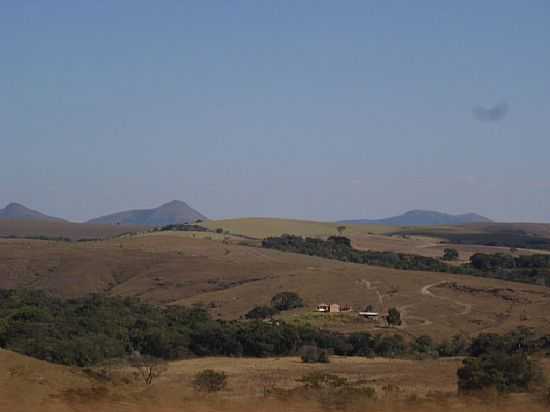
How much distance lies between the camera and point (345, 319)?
5369cm

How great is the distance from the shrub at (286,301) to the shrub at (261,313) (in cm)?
155

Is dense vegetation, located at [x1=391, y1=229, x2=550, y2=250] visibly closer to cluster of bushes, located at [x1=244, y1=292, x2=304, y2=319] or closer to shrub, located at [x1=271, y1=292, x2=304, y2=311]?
shrub, located at [x1=271, y1=292, x2=304, y2=311]

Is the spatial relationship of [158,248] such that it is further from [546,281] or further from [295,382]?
[295,382]

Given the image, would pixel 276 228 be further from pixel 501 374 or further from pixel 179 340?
pixel 501 374

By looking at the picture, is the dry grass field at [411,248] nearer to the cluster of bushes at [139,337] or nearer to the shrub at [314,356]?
the cluster of bushes at [139,337]

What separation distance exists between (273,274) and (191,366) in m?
47.5

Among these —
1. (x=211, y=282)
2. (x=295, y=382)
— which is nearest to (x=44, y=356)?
(x=295, y=382)

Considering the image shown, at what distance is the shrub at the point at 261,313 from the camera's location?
57.3 m

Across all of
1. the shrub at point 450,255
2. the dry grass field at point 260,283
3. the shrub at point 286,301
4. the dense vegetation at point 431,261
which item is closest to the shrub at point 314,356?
the dry grass field at point 260,283

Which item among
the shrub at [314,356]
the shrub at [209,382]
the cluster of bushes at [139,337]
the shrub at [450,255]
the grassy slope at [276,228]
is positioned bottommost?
the shrub at [314,356]

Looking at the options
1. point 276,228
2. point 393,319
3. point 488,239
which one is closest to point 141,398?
point 393,319

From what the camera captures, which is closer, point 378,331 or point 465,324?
point 378,331

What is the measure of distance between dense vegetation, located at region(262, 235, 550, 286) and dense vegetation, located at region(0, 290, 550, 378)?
3757cm

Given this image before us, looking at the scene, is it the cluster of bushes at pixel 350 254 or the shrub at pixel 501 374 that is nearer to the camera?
the shrub at pixel 501 374
